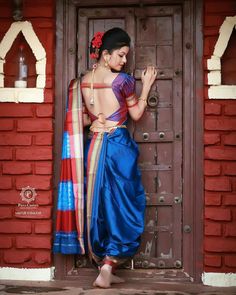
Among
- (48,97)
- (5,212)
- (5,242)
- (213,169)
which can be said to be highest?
(48,97)

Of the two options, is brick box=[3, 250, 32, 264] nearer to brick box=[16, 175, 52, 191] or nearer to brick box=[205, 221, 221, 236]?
brick box=[16, 175, 52, 191]

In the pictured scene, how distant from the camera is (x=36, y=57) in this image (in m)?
4.80

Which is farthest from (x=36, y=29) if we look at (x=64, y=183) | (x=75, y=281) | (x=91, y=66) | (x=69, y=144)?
(x=75, y=281)

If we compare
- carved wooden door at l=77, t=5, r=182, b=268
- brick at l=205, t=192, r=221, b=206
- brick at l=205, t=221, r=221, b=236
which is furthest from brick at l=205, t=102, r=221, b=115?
brick at l=205, t=221, r=221, b=236

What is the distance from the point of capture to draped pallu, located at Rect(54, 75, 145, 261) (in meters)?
Answer: 4.55

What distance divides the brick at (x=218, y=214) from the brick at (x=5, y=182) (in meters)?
1.70

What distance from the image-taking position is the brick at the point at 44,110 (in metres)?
4.79

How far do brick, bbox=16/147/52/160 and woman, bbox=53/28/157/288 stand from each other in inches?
13.3

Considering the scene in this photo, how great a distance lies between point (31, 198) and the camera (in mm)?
4773

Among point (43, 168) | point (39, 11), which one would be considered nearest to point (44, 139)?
point (43, 168)

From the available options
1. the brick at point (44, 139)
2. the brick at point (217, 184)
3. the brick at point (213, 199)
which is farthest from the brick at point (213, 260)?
the brick at point (44, 139)

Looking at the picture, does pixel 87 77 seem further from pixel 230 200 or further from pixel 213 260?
pixel 213 260

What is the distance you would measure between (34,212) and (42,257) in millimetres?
391

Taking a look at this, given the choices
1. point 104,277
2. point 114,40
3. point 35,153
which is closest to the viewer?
point 104,277
